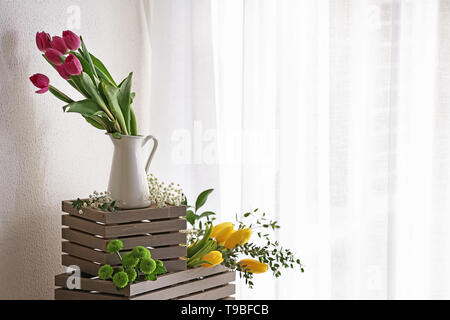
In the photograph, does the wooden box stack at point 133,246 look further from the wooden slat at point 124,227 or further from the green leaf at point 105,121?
the green leaf at point 105,121

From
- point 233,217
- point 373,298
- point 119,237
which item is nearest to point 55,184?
point 119,237

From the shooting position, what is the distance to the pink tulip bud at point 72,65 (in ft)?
3.38

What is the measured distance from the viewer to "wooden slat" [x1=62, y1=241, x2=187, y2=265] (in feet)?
3.51

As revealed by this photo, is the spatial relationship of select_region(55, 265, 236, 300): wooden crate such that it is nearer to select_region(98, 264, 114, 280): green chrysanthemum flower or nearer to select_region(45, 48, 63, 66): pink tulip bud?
select_region(98, 264, 114, 280): green chrysanthemum flower

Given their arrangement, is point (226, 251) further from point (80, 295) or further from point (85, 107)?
point (85, 107)

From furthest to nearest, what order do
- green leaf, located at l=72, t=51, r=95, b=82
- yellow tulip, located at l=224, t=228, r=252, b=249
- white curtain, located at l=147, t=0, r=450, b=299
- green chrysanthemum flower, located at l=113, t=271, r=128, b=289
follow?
white curtain, located at l=147, t=0, r=450, b=299 < yellow tulip, located at l=224, t=228, r=252, b=249 < green leaf, located at l=72, t=51, r=95, b=82 < green chrysanthemum flower, located at l=113, t=271, r=128, b=289

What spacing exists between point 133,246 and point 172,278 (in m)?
0.11

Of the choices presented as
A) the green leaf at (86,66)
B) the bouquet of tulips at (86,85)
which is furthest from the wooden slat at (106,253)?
the green leaf at (86,66)

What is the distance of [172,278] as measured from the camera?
111 cm

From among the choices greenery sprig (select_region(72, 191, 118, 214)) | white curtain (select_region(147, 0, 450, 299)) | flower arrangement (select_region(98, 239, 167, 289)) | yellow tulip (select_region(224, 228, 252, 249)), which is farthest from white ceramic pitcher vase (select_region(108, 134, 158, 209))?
white curtain (select_region(147, 0, 450, 299))

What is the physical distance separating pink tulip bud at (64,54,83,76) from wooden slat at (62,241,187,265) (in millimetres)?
368

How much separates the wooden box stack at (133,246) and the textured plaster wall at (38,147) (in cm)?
10

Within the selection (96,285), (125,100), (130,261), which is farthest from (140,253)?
(125,100)
